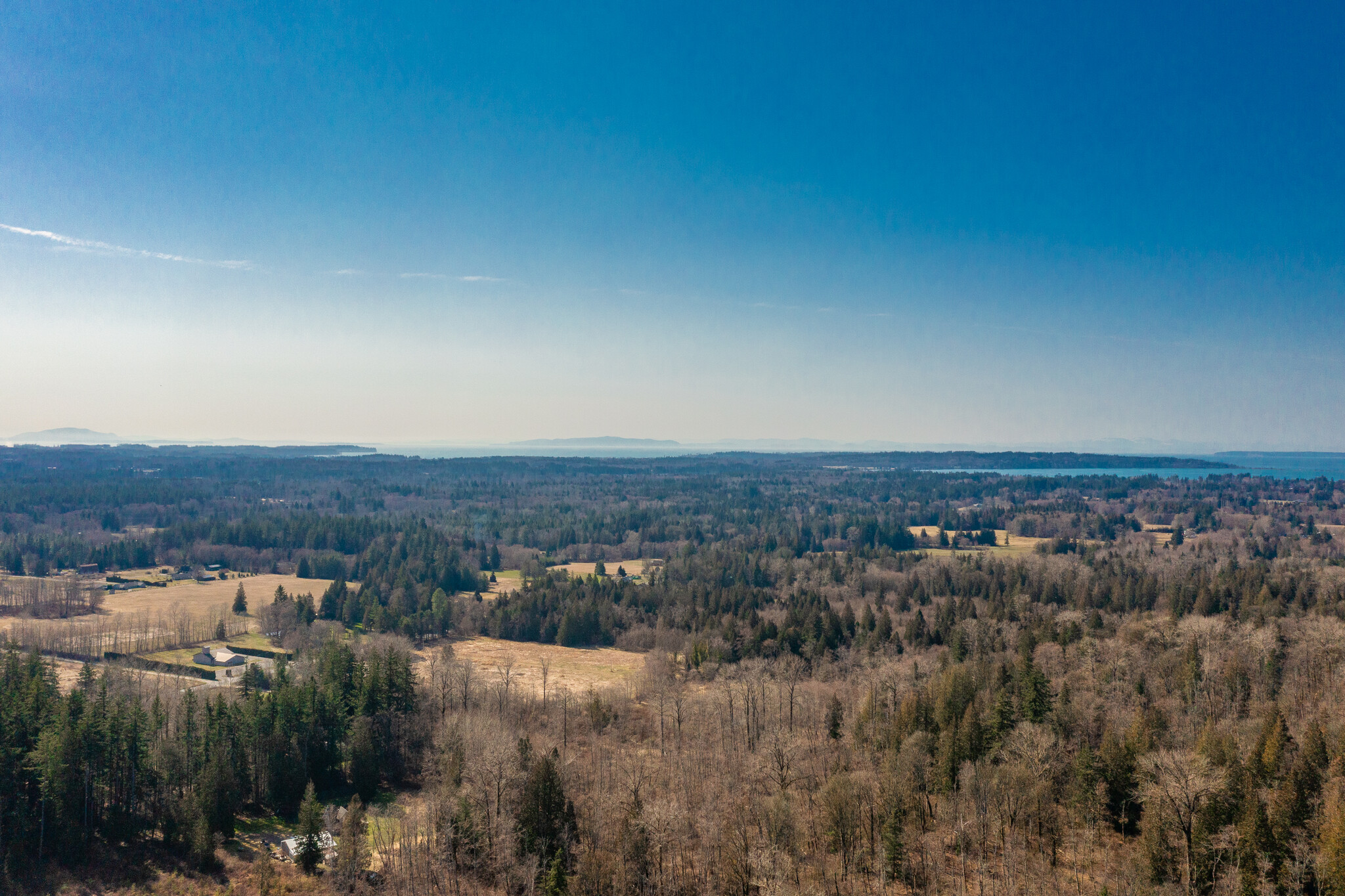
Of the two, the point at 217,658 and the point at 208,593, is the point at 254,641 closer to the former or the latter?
the point at 217,658

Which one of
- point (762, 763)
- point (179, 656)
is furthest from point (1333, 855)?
point (179, 656)

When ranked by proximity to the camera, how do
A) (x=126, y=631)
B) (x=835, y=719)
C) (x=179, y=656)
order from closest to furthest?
(x=835, y=719), (x=179, y=656), (x=126, y=631)

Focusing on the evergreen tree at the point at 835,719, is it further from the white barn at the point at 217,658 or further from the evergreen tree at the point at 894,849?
the white barn at the point at 217,658

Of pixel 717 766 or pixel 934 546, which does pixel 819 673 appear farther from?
pixel 934 546

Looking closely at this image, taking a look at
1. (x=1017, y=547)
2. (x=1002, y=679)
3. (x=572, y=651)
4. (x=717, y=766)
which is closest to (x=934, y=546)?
(x=1017, y=547)

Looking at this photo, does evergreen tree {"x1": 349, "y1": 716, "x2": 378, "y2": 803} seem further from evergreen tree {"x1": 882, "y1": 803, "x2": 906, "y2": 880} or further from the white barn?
the white barn

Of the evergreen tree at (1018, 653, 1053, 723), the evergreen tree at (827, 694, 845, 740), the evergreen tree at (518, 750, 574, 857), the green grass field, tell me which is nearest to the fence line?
the green grass field

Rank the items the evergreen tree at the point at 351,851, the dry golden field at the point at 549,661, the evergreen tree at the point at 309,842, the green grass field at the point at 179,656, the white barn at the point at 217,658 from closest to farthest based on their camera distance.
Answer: the evergreen tree at the point at 351,851, the evergreen tree at the point at 309,842, the dry golden field at the point at 549,661, the green grass field at the point at 179,656, the white barn at the point at 217,658

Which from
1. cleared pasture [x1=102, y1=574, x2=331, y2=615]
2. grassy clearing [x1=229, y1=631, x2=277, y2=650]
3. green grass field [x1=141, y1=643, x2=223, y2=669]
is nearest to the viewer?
green grass field [x1=141, y1=643, x2=223, y2=669]

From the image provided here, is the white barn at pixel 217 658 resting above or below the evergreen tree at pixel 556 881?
below

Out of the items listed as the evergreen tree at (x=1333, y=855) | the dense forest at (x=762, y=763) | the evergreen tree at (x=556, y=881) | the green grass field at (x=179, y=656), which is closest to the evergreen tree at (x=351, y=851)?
the dense forest at (x=762, y=763)
